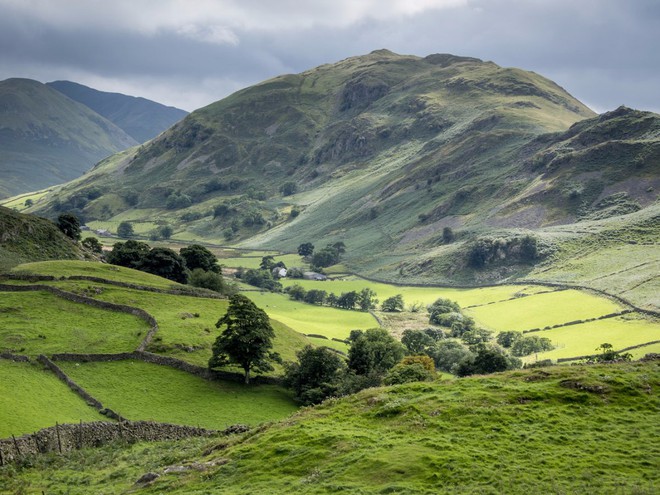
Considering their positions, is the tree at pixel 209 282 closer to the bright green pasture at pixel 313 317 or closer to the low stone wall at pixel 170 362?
the bright green pasture at pixel 313 317

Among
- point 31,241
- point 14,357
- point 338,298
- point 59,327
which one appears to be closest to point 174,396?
point 14,357

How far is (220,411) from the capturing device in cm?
6662

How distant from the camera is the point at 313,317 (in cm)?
16038

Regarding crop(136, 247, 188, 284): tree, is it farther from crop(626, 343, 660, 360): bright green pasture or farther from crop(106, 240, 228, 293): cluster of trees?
crop(626, 343, 660, 360): bright green pasture

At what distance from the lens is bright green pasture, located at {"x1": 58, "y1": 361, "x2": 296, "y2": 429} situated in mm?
63406

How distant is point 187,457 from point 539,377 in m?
26.4

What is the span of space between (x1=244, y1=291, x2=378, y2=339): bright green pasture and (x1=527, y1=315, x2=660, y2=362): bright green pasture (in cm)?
4268

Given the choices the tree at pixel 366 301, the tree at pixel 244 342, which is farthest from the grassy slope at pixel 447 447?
the tree at pixel 366 301

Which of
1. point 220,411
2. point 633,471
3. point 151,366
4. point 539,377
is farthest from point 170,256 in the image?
point 633,471

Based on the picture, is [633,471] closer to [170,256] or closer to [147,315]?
[147,315]

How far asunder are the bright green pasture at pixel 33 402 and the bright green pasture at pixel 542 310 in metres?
109

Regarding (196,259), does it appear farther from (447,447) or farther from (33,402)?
(447,447)

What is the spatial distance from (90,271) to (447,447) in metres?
83.0

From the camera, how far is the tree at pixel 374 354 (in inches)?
3434
